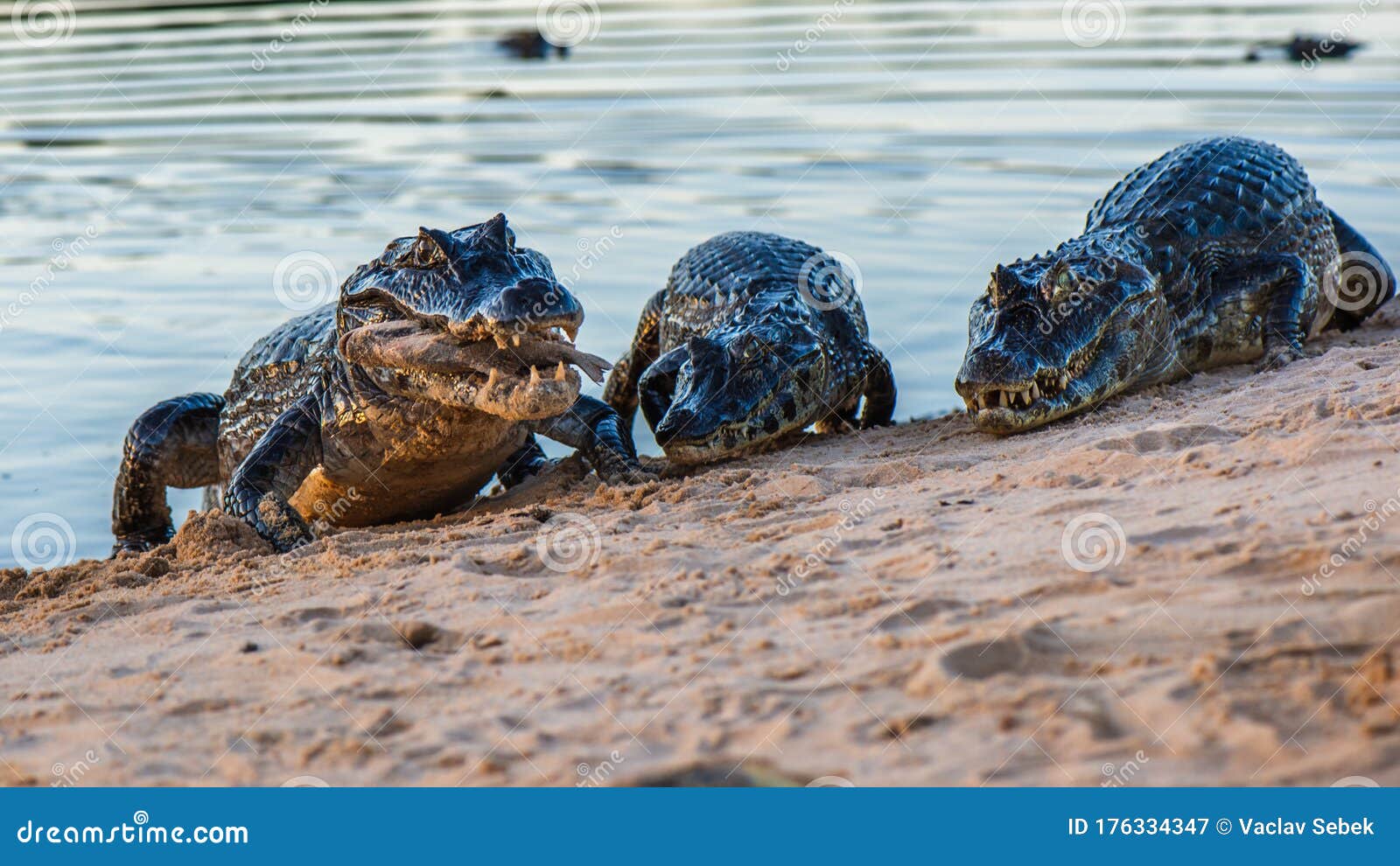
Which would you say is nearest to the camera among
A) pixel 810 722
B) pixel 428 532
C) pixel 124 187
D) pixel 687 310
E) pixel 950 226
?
pixel 810 722

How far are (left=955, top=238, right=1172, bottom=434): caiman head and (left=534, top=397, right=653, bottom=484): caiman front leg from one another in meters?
1.34

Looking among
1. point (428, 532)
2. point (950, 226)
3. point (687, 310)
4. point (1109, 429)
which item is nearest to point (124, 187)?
point (950, 226)

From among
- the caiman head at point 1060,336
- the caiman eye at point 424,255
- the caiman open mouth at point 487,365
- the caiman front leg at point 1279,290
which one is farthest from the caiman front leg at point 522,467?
the caiman front leg at point 1279,290

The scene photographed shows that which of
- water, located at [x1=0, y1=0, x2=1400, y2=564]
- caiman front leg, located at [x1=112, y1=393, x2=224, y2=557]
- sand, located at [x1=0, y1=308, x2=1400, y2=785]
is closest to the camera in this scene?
sand, located at [x1=0, y1=308, x2=1400, y2=785]

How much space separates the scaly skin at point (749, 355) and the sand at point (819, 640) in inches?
45.0

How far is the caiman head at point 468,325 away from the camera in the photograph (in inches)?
190

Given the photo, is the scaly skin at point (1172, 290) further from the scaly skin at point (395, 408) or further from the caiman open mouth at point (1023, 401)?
the scaly skin at point (395, 408)

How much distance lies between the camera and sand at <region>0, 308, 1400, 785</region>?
2.85 metres

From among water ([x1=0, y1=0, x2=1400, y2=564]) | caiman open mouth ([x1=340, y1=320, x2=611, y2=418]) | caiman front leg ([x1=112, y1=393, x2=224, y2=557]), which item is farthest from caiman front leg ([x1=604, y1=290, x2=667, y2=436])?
caiman open mouth ([x1=340, y1=320, x2=611, y2=418])

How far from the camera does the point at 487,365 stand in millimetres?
5105

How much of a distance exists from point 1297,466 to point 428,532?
9.03ft

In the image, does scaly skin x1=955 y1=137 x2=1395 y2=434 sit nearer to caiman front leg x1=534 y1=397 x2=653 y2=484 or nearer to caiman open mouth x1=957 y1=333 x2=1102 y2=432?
caiman open mouth x1=957 y1=333 x2=1102 y2=432

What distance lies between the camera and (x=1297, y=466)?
4027mm

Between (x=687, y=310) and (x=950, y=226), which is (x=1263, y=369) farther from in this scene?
(x=950, y=226)
